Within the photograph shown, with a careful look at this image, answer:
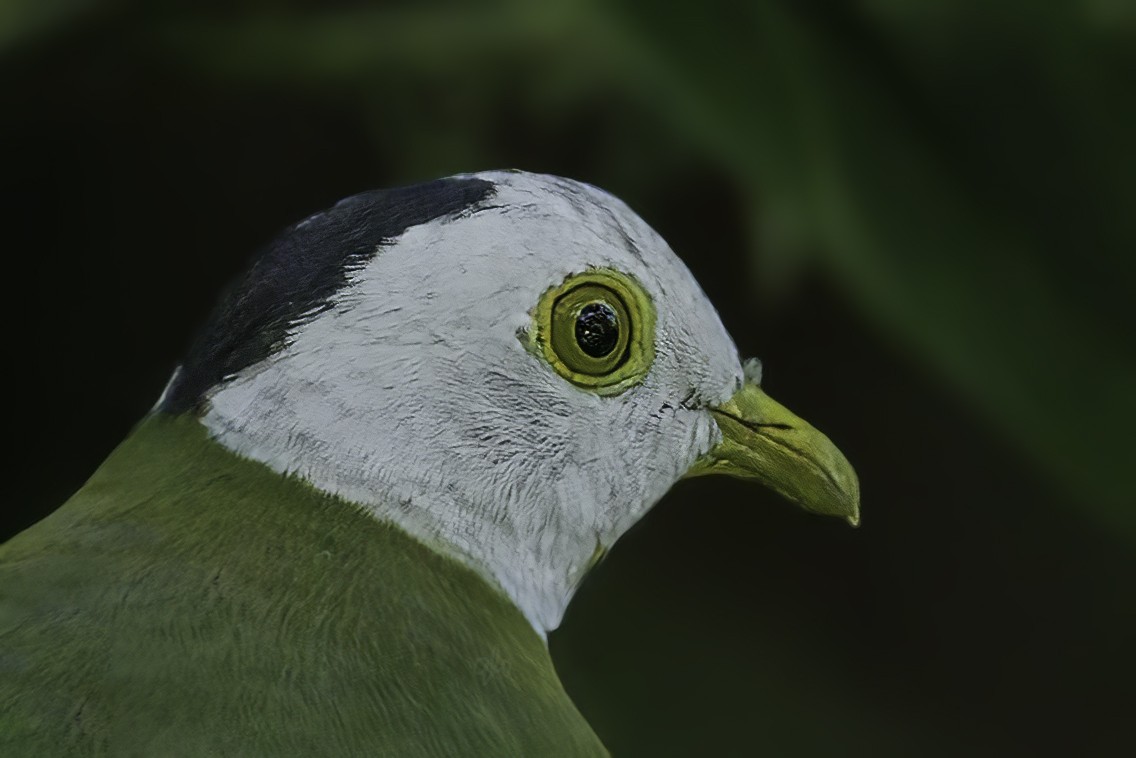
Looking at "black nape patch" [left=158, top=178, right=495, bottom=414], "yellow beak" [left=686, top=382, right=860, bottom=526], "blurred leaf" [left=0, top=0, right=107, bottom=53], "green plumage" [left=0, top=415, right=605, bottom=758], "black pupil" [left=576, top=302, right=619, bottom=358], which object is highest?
"blurred leaf" [left=0, top=0, right=107, bottom=53]

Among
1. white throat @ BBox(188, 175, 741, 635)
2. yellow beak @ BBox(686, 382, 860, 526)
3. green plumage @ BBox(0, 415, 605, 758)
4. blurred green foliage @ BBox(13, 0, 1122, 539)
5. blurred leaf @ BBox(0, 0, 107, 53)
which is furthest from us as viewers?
blurred green foliage @ BBox(13, 0, 1122, 539)

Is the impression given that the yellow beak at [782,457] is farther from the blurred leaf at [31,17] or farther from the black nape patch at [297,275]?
the blurred leaf at [31,17]

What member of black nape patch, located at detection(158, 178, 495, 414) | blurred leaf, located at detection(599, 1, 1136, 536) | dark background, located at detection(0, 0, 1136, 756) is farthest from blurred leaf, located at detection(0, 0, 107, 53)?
black nape patch, located at detection(158, 178, 495, 414)

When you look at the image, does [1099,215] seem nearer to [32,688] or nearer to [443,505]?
[443,505]

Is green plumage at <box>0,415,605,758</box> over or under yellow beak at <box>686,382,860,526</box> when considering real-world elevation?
over

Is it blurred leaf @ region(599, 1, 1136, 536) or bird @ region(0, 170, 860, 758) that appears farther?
blurred leaf @ region(599, 1, 1136, 536)

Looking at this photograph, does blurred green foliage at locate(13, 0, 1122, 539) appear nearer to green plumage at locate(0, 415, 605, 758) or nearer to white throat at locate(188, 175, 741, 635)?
white throat at locate(188, 175, 741, 635)

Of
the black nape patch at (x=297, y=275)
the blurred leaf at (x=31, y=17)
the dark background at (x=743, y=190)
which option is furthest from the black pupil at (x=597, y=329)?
the blurred leaf at (x=31, y=17)

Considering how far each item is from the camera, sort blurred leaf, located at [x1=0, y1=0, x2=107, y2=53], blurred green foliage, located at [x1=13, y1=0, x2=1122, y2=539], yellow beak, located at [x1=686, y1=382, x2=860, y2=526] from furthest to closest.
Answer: blurred green foliage, located at [x1=13, y1=0, x2=1122, y2=539], blurred leaf, located at [x1=0, y1=0, x2=107, y2=53], yellow beak, located at [x1=686, y1=382, x2=860, y2=526]
